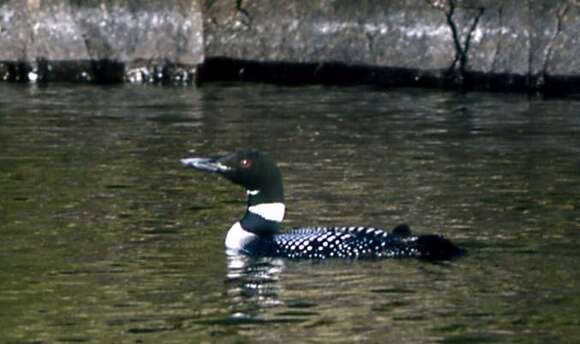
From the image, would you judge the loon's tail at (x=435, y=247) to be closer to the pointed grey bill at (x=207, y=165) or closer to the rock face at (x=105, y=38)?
the pointed grey bill at (x=207, y=165)

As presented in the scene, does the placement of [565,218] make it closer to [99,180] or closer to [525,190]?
[525,190]

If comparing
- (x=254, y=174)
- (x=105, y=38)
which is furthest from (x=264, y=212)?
(x=105, y=38)

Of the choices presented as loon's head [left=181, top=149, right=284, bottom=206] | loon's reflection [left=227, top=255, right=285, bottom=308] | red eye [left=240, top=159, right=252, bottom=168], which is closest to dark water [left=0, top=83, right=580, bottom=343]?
loon's reflection [left=227, top=255, right=285, bottom=308]

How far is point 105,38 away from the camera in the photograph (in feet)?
70.6

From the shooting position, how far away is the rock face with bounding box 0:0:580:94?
20.7 m

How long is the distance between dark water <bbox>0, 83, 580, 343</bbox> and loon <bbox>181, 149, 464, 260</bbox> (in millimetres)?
117

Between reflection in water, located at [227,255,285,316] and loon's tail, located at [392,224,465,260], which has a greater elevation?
loon's tail, located at [392,224,465,260]

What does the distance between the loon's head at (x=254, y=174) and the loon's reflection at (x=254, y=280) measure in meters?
0.62

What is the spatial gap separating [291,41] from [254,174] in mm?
8317

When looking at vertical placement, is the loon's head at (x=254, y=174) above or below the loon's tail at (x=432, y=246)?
above

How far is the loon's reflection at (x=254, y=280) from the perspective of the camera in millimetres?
11195

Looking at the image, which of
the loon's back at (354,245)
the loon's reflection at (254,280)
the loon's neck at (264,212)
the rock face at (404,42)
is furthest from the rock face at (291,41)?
the loon's reflection at (254,280)

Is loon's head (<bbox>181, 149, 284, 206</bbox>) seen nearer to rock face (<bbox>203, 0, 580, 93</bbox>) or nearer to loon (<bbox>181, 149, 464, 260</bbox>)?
loon (<bbox>181, 149, 464, 260</bbox>)

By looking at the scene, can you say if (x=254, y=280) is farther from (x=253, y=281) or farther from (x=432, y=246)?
(x=432, y=246)
